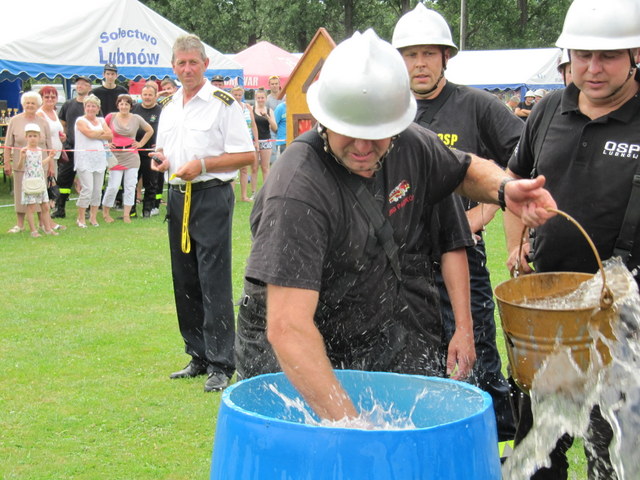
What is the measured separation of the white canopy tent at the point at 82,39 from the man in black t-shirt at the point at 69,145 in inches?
49.2

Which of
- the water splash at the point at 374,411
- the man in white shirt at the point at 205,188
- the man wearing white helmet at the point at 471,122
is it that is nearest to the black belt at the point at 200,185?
the man in white shirt at the point at 205,188

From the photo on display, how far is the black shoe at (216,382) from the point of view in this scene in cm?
→ 569

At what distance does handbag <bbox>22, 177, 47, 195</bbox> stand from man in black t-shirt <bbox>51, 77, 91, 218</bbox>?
198cm

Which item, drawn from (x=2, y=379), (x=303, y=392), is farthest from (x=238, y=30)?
(x=303, y=392)

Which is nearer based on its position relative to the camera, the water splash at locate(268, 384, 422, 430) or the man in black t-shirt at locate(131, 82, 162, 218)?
the water splash at locate(268, 384, 422, 430)

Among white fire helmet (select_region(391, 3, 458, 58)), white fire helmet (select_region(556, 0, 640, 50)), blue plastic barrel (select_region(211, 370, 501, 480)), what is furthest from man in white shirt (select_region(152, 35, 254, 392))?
blue plastic barrel (select_region(211, 370, 501, 480))

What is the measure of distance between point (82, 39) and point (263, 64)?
12066mm

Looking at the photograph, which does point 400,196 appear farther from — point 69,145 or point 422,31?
point 69,145

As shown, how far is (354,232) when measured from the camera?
2.81 m

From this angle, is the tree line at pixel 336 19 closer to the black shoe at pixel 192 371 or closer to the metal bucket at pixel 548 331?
the black shoe at pixel 192 371

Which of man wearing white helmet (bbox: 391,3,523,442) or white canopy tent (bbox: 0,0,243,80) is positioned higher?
white canopy tent (bbox: 0,0,243,80)

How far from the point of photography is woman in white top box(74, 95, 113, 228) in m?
13.1

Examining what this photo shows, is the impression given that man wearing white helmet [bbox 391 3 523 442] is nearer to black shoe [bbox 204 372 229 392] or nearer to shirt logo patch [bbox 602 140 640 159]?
shirt logo patch [bbox 602 140 640 159]

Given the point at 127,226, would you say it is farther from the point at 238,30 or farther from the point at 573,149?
the point at 238,30
